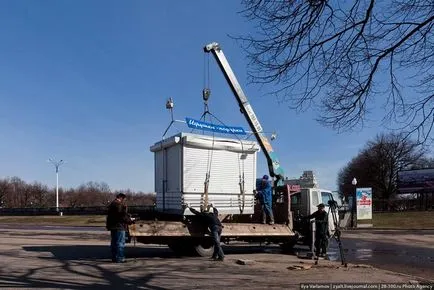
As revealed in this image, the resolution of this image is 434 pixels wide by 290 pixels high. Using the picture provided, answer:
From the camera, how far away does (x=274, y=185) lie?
2030cm

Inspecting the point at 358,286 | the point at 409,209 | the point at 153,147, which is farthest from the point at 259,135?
the point at 409,209

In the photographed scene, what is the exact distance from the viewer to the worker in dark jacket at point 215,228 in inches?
602

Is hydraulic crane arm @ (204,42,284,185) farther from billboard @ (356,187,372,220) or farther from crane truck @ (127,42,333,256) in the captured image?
billboard @ (356,187,372,220)

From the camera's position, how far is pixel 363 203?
44938mm

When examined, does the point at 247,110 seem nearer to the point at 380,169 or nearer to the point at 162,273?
the point at 162,273

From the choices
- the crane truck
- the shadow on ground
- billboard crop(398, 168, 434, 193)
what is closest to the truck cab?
the crane truck

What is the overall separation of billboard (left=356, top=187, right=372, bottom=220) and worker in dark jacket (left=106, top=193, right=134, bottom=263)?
33.1 metres

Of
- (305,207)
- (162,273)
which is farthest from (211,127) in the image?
(162,273)

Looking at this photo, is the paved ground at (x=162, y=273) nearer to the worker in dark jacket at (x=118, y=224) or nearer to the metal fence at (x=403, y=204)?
the worker in dark jacket at (x=118, y=224)

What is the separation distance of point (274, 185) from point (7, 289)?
12.5m

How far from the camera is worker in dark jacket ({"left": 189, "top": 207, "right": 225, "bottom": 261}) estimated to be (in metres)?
15.3

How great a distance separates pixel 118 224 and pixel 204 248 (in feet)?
11.0

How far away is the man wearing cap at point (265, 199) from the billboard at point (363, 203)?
1131 inches

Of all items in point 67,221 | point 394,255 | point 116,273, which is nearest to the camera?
point 116,273
